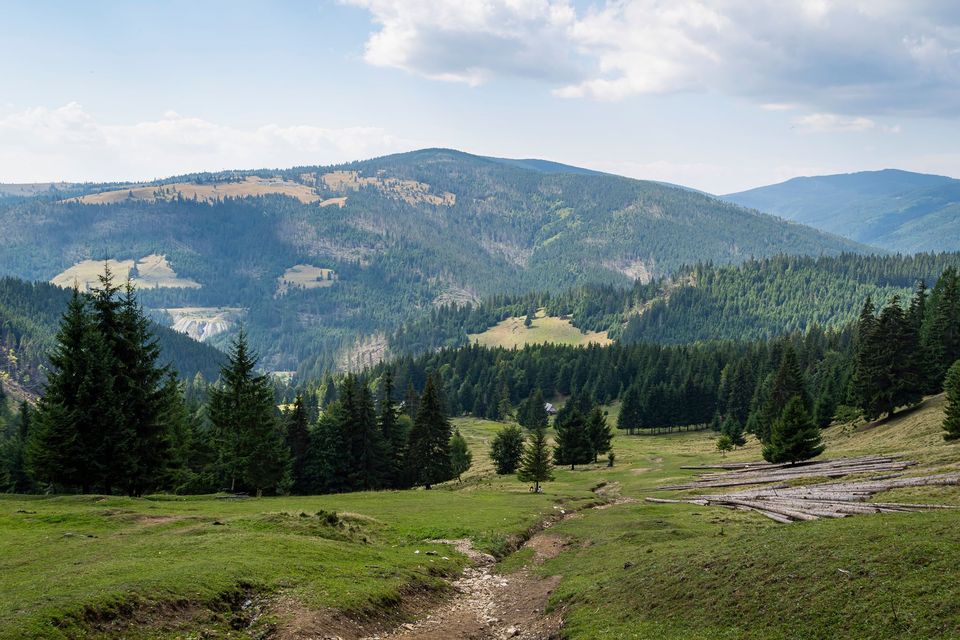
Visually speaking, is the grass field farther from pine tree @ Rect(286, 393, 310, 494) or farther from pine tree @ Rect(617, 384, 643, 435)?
pine tree @ Rect(617, 384, 643, 435)

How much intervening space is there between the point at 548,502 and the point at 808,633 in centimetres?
4067

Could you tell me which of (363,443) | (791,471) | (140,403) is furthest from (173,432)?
(791,471)

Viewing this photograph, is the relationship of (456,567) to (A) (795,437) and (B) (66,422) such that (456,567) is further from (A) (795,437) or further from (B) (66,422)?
(A) (795,437)

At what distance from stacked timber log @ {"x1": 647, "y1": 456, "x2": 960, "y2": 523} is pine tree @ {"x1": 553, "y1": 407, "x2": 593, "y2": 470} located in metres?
40.9

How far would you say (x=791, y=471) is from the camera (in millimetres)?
57688

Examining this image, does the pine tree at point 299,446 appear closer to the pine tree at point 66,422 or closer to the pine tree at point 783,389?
the pine tree at point 66,422

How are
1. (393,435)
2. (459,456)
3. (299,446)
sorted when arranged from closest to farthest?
(299,446), (393,435), (459,456)

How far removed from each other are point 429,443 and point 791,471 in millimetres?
40606

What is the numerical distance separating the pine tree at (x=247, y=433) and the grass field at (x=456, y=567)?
13.1m

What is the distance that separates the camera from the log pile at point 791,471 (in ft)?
163

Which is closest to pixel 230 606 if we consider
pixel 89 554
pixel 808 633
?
pixel 89 554

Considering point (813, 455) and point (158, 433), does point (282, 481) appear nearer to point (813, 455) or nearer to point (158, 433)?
point (158, 433)

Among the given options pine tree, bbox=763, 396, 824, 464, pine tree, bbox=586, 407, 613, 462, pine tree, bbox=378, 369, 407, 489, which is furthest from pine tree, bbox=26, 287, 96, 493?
pine tree, bbox=586, 407, 613, 462

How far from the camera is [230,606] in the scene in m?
23.7
